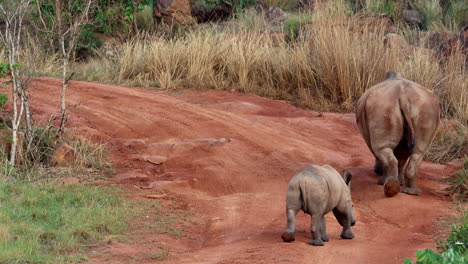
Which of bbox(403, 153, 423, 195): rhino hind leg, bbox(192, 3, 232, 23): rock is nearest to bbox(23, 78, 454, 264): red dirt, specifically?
bbox(403, 153, 423, 195): rhino hind leg

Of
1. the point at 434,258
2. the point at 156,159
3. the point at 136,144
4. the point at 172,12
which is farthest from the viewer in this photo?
the point at 172,12

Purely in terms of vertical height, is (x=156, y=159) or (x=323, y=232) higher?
(x=323, y=232)

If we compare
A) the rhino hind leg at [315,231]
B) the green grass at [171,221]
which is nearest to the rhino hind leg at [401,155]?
the green grass at [171,221]

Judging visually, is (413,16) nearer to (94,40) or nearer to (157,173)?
(94,40)

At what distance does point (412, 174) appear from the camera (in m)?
10.1

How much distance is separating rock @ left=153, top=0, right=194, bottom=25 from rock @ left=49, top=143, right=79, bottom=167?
12.2 meters

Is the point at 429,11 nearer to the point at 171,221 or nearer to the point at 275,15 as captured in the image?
the point at 275,15

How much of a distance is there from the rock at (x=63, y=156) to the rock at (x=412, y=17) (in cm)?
1457

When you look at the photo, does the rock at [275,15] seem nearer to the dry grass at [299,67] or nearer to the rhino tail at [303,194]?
the dry grass at [299,67]

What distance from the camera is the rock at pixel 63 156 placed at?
35.6 feet

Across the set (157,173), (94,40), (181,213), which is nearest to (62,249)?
(181,213)

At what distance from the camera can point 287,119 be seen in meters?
14.1

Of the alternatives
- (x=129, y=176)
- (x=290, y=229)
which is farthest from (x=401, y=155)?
(x=129, y=176)

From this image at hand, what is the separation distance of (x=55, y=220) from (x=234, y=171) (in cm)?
313
